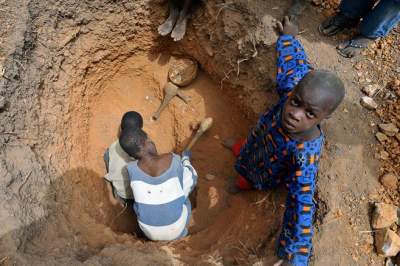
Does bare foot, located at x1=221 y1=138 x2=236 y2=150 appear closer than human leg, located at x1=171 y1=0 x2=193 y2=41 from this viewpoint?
No

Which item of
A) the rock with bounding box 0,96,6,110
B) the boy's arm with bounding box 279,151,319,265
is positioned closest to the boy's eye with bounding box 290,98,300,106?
the boy's arm with bounding box 279,151,319,265

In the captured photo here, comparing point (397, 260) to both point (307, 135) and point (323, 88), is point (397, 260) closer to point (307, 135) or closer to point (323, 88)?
point (307, 135)

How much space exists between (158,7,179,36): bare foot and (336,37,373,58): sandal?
64.5 inches

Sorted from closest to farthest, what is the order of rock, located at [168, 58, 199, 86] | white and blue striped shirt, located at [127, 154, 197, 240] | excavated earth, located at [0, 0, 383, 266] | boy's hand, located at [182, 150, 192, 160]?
excavated earth, located at [0, 0, 383, 266]
white and blue striped shirt, located at [127, 154, 197, 240]
boy's hand, located at [182, 150, 192, 160]
rock, located at [168, 58, 199, 86]

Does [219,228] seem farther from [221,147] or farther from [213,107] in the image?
[213,107]

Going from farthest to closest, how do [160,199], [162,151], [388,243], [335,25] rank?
1. [162,151]
2. [335,25]
3. [160,199]
4. [388,243]

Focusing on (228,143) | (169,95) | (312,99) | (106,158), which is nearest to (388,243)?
(312,99)

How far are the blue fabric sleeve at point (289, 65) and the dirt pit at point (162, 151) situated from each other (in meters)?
0.93

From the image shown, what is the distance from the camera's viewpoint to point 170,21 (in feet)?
11.7

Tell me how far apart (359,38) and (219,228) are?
85.0 inches

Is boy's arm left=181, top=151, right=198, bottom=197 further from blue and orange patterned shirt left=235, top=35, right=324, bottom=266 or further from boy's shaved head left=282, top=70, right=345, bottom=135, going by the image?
boy's shaved head left=282, top=70, right=345, bottom=135

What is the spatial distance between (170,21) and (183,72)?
0.61m

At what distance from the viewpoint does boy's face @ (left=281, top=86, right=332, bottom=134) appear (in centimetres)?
191

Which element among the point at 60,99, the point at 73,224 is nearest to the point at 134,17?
the point at 60,99
